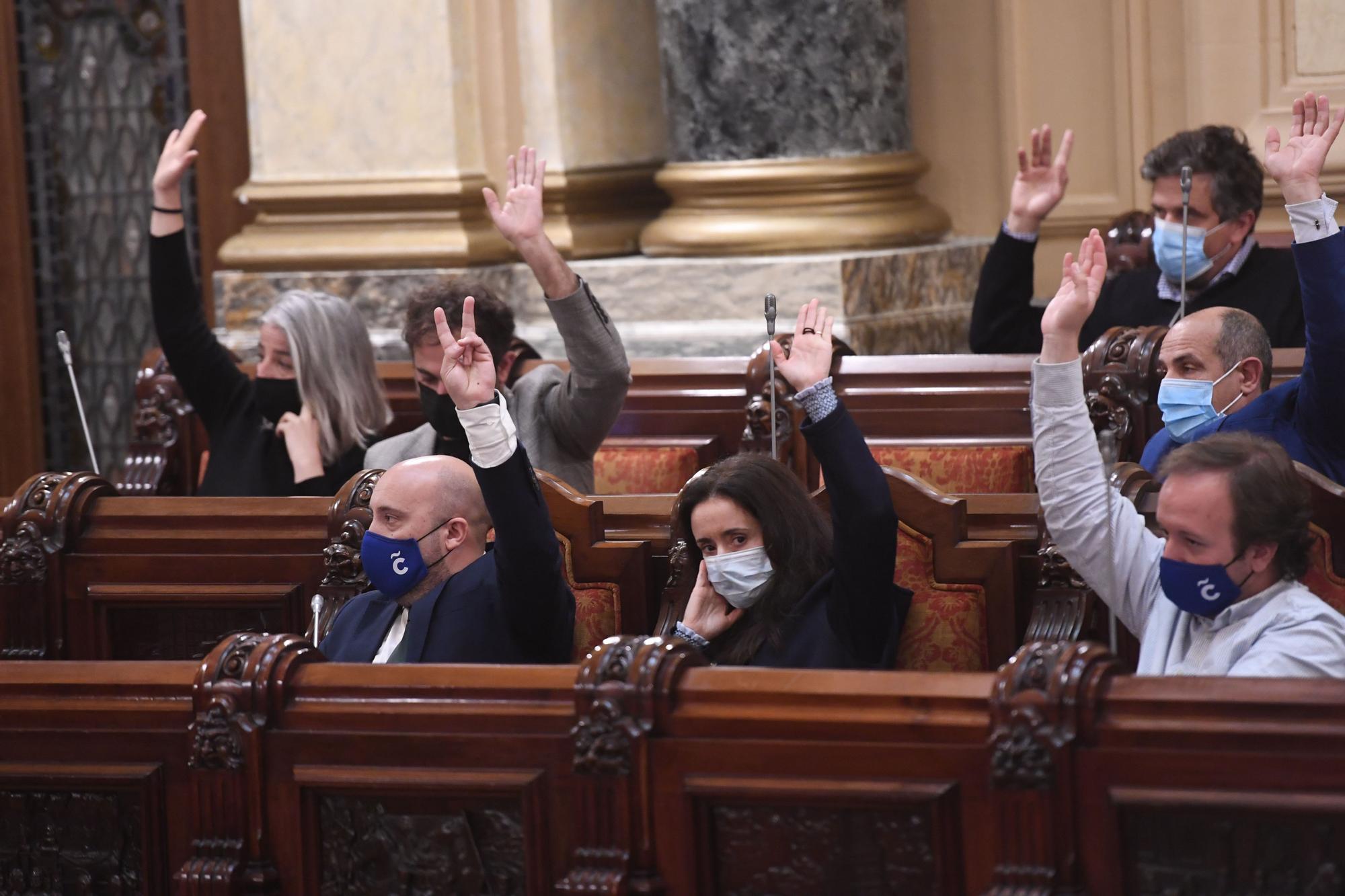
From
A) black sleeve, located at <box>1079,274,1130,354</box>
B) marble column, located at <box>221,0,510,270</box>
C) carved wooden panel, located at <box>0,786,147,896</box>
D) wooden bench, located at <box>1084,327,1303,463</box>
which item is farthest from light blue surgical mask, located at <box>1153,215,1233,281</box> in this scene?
carved wooden panel, located at <box>0,786,147,896</box>

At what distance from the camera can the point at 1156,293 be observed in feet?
15.3

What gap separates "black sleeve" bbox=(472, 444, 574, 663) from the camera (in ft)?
9.80

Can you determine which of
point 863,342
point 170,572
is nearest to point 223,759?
point 170,572

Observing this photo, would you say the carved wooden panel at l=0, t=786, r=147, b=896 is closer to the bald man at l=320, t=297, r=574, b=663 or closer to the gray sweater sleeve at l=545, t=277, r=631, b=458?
the bald man at l=320, t=297, r=574, b=663

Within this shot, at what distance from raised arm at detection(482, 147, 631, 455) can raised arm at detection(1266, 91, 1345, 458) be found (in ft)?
4.34

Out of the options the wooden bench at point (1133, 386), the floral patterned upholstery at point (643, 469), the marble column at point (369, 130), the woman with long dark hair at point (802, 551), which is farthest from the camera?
the marble column at point (369, 130)

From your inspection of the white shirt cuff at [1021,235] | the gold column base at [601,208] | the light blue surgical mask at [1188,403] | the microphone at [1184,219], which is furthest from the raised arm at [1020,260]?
the gold column base at [601,208]

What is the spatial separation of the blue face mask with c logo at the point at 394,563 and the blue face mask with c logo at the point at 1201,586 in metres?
1.26

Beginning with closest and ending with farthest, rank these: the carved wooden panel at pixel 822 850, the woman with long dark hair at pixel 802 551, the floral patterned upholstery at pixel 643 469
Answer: the carved wooden panel at pixel 822 850
the woman with long dark hair at pixel 802 551
the floral patterned upholstery at pixel 643 469

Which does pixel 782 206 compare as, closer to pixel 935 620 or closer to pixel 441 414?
pixel 441 414

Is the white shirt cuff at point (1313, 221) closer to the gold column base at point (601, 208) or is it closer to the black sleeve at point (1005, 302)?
the black sleeve at point (1005, 302)

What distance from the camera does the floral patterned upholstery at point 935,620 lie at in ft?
10.8

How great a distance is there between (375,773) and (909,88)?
435 centimetres

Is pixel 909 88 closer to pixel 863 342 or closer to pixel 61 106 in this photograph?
pixel 863 342
